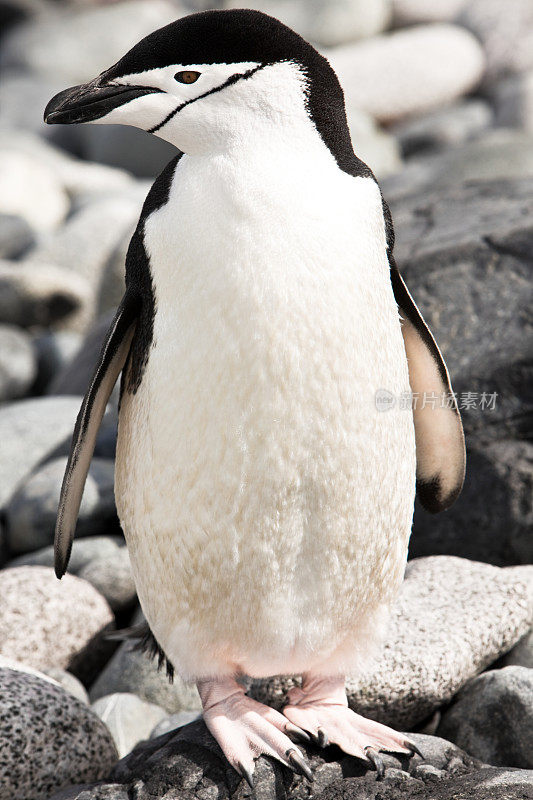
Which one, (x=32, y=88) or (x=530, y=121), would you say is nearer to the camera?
(x=530, y=121)

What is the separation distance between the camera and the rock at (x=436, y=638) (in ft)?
6.41

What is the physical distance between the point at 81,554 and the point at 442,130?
6.35 meters

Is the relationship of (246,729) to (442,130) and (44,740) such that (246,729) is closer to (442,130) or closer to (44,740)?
(44,740)

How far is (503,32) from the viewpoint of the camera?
9000 millimetres

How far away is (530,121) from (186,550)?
7.25m

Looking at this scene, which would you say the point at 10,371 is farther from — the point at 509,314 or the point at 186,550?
the point at 186,550

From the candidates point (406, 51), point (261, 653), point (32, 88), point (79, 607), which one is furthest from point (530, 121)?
point (261, 653)

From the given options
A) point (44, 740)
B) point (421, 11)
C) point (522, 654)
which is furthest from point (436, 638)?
point (421, 11)

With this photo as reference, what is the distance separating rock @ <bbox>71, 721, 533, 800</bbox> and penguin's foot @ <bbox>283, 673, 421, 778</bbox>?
3 centimetres

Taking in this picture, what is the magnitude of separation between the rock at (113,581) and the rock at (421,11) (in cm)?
828

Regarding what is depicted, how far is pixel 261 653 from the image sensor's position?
1.61 metres

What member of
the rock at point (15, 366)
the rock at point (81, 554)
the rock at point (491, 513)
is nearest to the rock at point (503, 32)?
the rock at point (15, 366)

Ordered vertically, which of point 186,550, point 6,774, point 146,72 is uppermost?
point 146,72

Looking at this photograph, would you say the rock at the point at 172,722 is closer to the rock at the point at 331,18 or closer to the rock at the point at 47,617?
the rock at the point at 47,617
